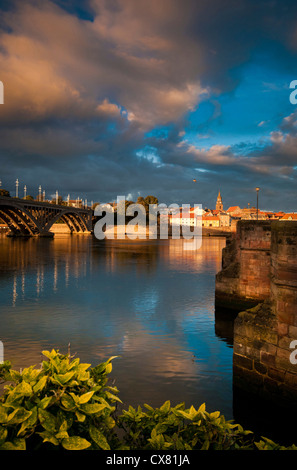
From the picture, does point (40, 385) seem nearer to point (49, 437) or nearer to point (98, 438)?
point (49, 437)

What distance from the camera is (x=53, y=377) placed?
139 inches

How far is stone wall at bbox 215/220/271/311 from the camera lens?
17.0 metres

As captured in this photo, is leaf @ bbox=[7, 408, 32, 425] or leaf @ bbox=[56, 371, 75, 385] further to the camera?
leaf @ bbox=[56, 371, 75, 385]

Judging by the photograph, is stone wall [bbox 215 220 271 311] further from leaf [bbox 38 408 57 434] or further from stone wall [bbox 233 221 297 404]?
leaf [bbox 38 408 57 434]

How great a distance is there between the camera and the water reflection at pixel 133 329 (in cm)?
1022

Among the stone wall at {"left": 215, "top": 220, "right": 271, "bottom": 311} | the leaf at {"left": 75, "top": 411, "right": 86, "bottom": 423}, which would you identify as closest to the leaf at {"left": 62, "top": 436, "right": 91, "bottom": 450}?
the leaf at {"left": 75, "top": 411, "right": 86, "bottom": 423}

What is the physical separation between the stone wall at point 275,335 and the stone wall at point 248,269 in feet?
25.7

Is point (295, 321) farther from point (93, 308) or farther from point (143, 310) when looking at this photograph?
point (93, 308)

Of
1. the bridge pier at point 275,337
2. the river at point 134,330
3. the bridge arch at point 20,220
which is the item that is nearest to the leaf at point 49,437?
the river at point 134,330

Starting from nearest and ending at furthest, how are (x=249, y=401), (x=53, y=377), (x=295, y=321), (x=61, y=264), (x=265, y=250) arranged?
(x=53, y=377) → (x=295, y=321) → (x=249, y=401) → (x=265, y=250) → (x=61, y=264)

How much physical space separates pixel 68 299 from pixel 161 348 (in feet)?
36.3

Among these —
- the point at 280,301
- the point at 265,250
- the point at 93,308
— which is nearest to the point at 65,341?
the point at 93,308

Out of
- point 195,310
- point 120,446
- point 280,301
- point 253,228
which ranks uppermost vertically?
point 253,228
